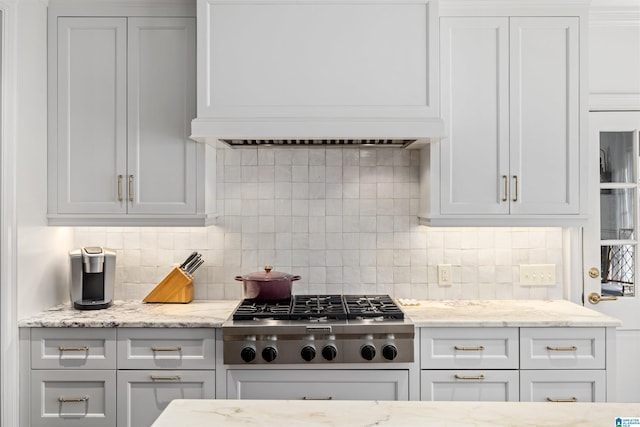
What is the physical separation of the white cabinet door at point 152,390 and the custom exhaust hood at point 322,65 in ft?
3.78

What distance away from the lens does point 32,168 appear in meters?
2.88

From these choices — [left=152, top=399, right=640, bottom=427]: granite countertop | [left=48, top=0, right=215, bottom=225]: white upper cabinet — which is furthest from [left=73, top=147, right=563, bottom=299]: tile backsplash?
[left=152, top=399, right=640, bottom=427]: granite countertop

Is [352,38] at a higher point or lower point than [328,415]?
higher

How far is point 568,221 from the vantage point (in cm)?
297

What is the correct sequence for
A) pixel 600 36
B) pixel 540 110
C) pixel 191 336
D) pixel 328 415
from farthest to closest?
pixel 600 36 → pixel 540 110 → pixel 191 336 → pixel 328 415

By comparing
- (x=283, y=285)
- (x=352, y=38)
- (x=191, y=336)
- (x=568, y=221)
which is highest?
(x=352, y=38)

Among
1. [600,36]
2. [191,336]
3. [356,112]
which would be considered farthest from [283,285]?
[600,36]

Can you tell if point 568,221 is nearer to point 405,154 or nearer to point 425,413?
point 405,154

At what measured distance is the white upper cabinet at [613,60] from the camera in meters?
3.21

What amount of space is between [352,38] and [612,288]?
79.3 inches

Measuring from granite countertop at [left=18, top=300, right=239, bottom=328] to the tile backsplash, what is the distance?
274 millimetres

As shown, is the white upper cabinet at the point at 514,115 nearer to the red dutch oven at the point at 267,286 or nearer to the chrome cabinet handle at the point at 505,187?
the chrome cabinet handle at the point at 505,187

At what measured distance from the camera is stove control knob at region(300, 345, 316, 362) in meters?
2.65

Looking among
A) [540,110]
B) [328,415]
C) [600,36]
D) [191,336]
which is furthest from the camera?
[600,36]
